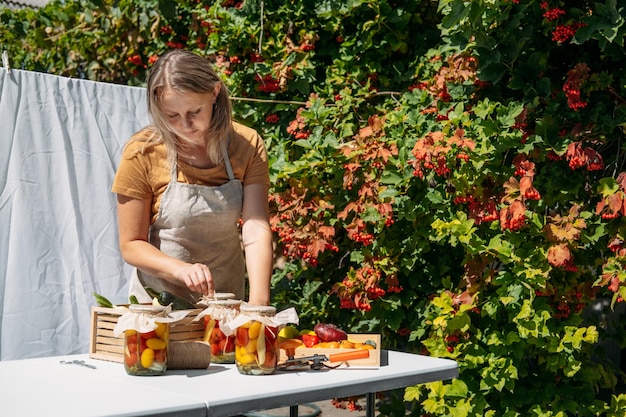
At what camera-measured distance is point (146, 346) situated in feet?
6.67

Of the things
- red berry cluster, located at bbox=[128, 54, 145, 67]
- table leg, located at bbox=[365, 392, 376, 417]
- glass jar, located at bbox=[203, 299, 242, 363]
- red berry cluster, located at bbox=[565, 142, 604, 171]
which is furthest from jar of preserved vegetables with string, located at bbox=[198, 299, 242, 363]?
red berry cluster, located at bbox=[128, 54, 145, 67]

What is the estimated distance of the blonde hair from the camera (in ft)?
7.93

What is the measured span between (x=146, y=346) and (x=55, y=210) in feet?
6.12

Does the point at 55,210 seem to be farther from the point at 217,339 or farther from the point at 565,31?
the point at 565,31

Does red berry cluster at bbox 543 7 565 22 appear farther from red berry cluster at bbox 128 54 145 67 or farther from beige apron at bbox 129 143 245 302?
red berry cluster at bbox 128 54 145 67

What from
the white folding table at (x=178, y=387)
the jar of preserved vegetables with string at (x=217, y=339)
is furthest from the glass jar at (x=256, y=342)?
the jar of preserved vegetables with string at (x=217, y=339)

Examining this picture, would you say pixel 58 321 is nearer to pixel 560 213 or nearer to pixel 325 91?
pixel 325 91

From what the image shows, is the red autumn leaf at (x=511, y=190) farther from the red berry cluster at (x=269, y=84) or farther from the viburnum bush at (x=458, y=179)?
the red berry cluster at (x=269, y=84)

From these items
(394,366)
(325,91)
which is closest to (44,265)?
(325,91)

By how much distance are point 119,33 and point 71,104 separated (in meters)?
1.68

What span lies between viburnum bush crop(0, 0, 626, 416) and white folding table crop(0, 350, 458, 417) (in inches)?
43.3

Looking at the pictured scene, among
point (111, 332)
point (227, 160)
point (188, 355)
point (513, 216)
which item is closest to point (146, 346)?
point (188, 355)

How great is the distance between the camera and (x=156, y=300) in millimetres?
2166

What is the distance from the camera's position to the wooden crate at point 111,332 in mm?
2209
